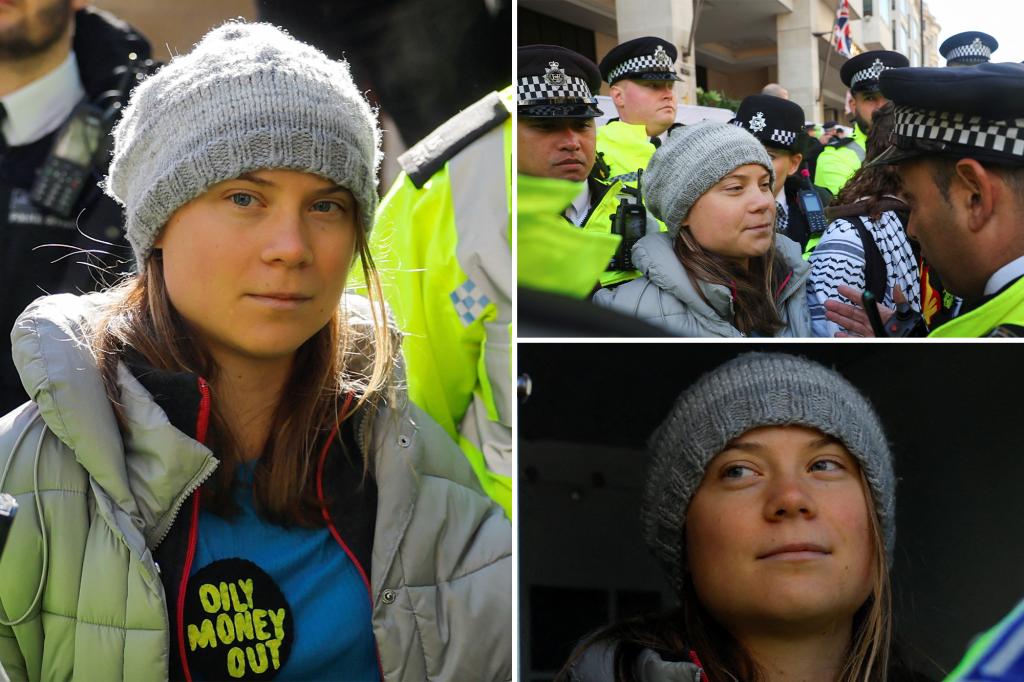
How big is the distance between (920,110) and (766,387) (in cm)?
69

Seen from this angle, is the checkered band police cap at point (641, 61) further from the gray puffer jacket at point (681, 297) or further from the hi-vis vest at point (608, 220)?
the gray puffer jacket at point (681, 297)

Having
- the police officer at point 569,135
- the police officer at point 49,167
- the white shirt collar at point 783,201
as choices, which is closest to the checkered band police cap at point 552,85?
the police officer at point 569,135

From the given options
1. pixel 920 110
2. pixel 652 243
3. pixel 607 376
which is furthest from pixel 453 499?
pixel 920 110

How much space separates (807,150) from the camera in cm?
225

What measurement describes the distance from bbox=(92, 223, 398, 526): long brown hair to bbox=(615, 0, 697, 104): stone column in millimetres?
727

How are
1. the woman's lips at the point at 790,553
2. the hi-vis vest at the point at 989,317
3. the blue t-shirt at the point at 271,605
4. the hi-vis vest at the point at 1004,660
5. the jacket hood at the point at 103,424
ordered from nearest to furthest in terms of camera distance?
the hi-vis vest at the point at 1004,660 < the jacket hood at the point at 103,424 < the blue t-shirt at the point at 271,605 < the woman's lips at the point at 790,553 < the hi-vis vest at the point at 989,317

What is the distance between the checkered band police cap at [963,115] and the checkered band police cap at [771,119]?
20 centimetres

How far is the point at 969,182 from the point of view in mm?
2246

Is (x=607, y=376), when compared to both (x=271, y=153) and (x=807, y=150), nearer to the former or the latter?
(x=807, y=150)

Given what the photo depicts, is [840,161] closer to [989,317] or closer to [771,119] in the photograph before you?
[771,119]

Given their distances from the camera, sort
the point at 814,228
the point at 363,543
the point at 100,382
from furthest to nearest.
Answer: the point at 814,228 → the point at 363,543 → the point at 100,382

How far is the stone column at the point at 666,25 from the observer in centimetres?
223

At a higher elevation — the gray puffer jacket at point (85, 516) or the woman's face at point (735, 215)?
the woman's face at point (735, 215)

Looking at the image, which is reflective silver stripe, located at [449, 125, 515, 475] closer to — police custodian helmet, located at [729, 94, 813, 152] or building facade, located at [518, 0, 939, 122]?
building facade, located at [518, 0, 939, 122]
